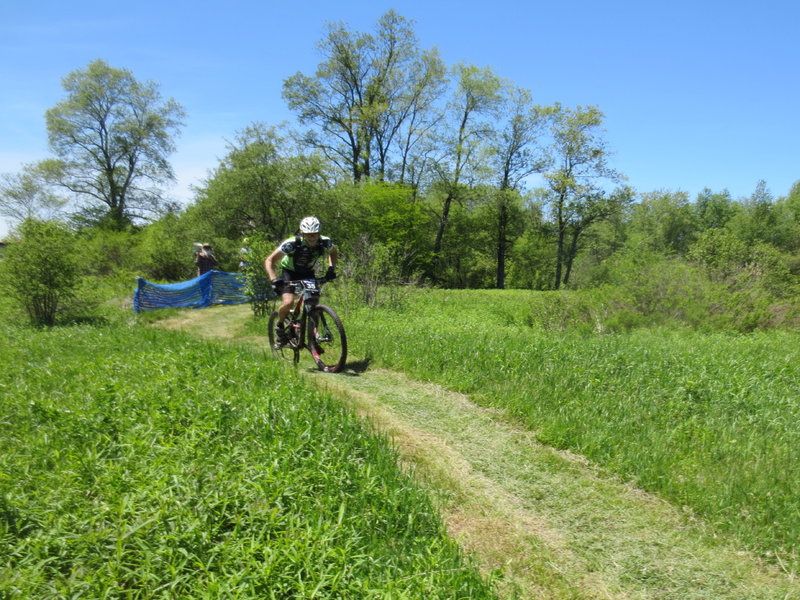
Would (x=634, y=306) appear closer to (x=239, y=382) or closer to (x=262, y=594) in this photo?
(x=239, y=382)

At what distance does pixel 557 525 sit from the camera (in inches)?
121

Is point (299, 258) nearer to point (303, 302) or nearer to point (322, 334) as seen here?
point (303, 302)

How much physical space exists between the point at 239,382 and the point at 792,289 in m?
15.2

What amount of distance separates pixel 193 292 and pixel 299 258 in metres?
8.99

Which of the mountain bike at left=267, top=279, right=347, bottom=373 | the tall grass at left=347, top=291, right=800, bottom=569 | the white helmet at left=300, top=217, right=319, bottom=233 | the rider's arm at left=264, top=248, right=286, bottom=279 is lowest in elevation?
the tall grass at left=347, top=291, right=800, bottom=569

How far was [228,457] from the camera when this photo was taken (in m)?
2.99

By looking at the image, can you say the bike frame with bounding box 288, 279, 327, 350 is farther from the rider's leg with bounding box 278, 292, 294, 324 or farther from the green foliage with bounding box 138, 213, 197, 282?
the green foliage with bounding box 138, 213, 197, 282

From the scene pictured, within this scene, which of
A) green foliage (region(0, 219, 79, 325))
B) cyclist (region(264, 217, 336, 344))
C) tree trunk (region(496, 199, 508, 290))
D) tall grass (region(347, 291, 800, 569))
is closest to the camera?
tall grass (region(347, 291, 800, 569))

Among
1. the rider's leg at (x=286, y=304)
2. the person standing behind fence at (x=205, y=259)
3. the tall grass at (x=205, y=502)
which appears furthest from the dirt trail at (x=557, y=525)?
the person standing behind fence at (x=205, y=259)

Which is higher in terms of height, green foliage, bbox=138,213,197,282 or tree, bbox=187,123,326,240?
tree, bbox=187,123,326,240

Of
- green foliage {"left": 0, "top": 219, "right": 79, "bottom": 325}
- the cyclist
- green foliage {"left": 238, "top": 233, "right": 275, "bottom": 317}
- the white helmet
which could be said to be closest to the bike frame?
the cyclist

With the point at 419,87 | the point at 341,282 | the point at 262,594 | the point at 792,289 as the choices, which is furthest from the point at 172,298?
the point at 419,87

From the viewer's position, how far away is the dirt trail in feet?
8.41

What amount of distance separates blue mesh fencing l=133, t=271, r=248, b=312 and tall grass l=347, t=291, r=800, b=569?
7.73 m
